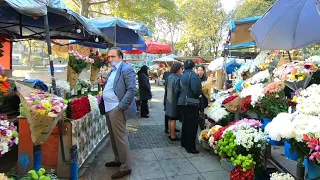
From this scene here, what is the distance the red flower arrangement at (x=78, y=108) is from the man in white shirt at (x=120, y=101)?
0.37 metres

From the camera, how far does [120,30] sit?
7574mm

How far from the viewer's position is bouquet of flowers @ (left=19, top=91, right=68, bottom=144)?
7.67 ft

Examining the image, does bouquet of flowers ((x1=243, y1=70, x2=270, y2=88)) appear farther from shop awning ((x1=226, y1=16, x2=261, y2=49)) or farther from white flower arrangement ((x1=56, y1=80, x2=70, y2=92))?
white flower arrangement ((x1=56, y1=80, x2=70, y2=92))

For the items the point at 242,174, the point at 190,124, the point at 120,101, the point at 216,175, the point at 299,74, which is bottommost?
the point at 216,175

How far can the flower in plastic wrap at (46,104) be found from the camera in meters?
2.34

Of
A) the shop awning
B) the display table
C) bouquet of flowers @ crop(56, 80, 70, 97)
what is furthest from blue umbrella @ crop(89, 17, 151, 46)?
the display table

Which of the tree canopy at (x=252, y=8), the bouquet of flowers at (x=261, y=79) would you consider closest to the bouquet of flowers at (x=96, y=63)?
the bouquet of flowers at (x=261, y=79)

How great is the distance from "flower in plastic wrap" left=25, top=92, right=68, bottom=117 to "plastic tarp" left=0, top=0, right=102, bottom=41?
0.83m

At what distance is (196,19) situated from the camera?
76.2 ft

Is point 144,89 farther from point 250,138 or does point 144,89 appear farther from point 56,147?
point 250,138

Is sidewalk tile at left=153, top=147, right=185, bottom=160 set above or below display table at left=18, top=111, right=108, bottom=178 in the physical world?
below

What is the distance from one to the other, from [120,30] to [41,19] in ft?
8.94

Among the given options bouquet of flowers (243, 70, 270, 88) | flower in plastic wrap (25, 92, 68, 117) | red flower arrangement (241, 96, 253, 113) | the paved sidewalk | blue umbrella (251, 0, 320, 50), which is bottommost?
the paved sidewalk

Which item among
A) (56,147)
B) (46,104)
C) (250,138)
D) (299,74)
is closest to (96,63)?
(56,147)
